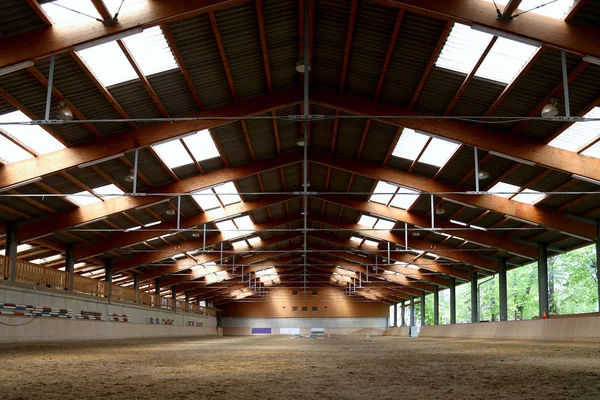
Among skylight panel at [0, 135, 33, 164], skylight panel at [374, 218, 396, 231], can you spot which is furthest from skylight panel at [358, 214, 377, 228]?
skylight panel at [0, 135, 33, 164]

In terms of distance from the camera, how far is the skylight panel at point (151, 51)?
1620 centimetres

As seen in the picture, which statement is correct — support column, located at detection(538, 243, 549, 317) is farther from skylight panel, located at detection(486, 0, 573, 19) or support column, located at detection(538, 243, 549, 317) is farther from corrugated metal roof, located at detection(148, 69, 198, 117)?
corrugated metal roof, located at detection(148, 69, 198, 117)

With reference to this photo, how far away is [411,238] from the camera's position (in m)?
40.1

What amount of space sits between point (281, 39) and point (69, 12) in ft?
21.5

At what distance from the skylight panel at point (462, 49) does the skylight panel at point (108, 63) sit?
380 inches

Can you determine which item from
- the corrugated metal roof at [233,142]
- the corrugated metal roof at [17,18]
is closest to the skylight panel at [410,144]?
the corrugated metal roof at [233,142]

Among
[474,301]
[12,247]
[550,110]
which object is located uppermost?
[550,110]

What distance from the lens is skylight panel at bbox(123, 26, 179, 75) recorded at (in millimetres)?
16203

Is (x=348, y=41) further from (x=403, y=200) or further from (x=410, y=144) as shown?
(x=403, y=200)

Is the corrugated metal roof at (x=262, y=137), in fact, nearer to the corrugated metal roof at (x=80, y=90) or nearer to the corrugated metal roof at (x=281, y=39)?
the corrugated metal roof at (x=281, y=39)

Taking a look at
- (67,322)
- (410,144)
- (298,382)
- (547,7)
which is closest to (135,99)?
(410,144)

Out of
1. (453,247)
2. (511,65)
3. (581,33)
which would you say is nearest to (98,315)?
(453,247)

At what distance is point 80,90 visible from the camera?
1795 centimetres

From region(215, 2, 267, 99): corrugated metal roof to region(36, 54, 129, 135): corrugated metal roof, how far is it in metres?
4.37
